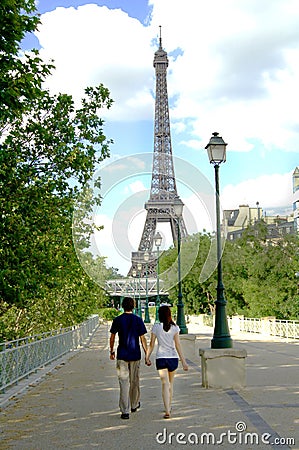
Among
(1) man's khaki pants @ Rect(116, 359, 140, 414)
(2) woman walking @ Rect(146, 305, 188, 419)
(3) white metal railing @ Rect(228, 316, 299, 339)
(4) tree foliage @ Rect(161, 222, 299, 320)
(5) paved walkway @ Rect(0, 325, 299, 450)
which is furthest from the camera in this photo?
(4) tree foliage @ Rect(161, 222, 299, 320)

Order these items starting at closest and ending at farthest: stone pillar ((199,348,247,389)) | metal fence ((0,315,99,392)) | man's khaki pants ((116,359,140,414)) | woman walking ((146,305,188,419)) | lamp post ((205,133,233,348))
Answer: man's khaki pants ((116,359,140,414))
woman walking ((146,305,188,419))
metal fence ((0,315,99,392))
stone pillar ((199,348,247,389))
lamp post ((205,133,233,348))

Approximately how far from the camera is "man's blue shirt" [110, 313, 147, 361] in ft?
29.9

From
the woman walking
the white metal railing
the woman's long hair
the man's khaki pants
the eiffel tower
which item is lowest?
the man's khaki pants

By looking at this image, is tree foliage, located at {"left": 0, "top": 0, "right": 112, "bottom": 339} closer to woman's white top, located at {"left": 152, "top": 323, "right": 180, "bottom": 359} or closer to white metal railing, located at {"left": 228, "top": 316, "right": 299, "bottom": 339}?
woman's white top, located at {"left": 152, "top": 323, "right": 180, "bottom": 359}

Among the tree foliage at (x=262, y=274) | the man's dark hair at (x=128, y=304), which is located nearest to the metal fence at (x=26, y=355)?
the man's dark hair at (x=128, y=304)

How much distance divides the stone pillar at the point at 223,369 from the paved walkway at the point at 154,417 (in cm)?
25

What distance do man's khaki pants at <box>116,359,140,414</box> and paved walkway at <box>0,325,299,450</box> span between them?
0.19 metres

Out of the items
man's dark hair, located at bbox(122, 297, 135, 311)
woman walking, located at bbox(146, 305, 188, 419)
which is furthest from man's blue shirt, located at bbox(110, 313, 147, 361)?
woman walking, located at bbox(146, 305, 188, 419)

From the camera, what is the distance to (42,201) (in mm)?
12320

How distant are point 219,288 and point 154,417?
461 centimetres

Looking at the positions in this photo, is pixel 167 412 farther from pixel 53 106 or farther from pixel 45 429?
pixel 53 106

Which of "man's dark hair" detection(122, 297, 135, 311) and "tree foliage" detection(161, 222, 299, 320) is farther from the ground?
"tree foliage" detection(161, 222, 299, 320)

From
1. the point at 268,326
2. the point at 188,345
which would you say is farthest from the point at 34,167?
the point at 268,326

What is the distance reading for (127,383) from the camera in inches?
353
